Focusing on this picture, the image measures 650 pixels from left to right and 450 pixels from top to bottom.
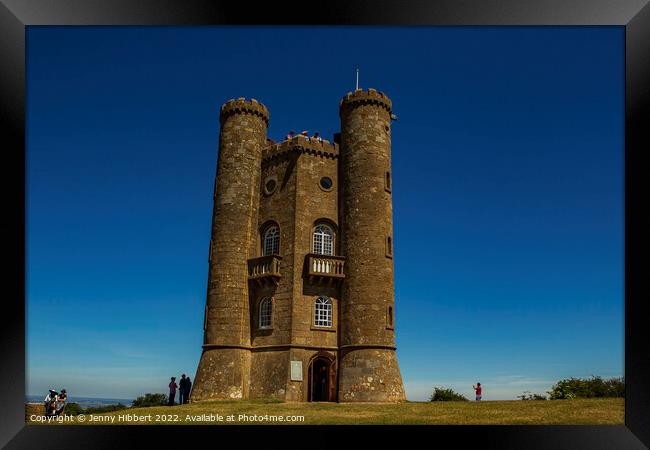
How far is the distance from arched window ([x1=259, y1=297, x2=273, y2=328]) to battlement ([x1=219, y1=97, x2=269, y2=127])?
1047 centimetres

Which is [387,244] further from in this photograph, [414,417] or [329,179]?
[414,417]

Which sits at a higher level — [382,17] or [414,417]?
[382,17]

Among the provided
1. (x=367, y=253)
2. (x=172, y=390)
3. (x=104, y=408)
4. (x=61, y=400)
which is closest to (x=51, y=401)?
(x=61, y=400)

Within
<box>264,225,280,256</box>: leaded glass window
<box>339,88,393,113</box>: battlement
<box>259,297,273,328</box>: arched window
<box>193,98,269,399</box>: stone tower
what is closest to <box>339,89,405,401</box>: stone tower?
<box>339,88,393,113</box>: battlement

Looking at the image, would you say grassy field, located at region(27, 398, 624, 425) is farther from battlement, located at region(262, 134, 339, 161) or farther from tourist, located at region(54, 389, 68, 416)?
battlement, located at region(262, 134, 339, 161)

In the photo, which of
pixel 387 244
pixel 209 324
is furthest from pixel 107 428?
pixel 387 244

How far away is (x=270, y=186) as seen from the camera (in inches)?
1331

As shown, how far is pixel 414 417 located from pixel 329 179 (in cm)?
1627

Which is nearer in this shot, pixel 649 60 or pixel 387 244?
pixel 649 60

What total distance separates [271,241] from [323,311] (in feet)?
15.4

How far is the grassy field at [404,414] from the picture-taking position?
18.2 meters

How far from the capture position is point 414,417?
20.0m

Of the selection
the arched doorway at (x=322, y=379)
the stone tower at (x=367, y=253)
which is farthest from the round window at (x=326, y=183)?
the arched doorway at (x=322, y=379)

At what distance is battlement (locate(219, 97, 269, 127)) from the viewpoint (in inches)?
1350
